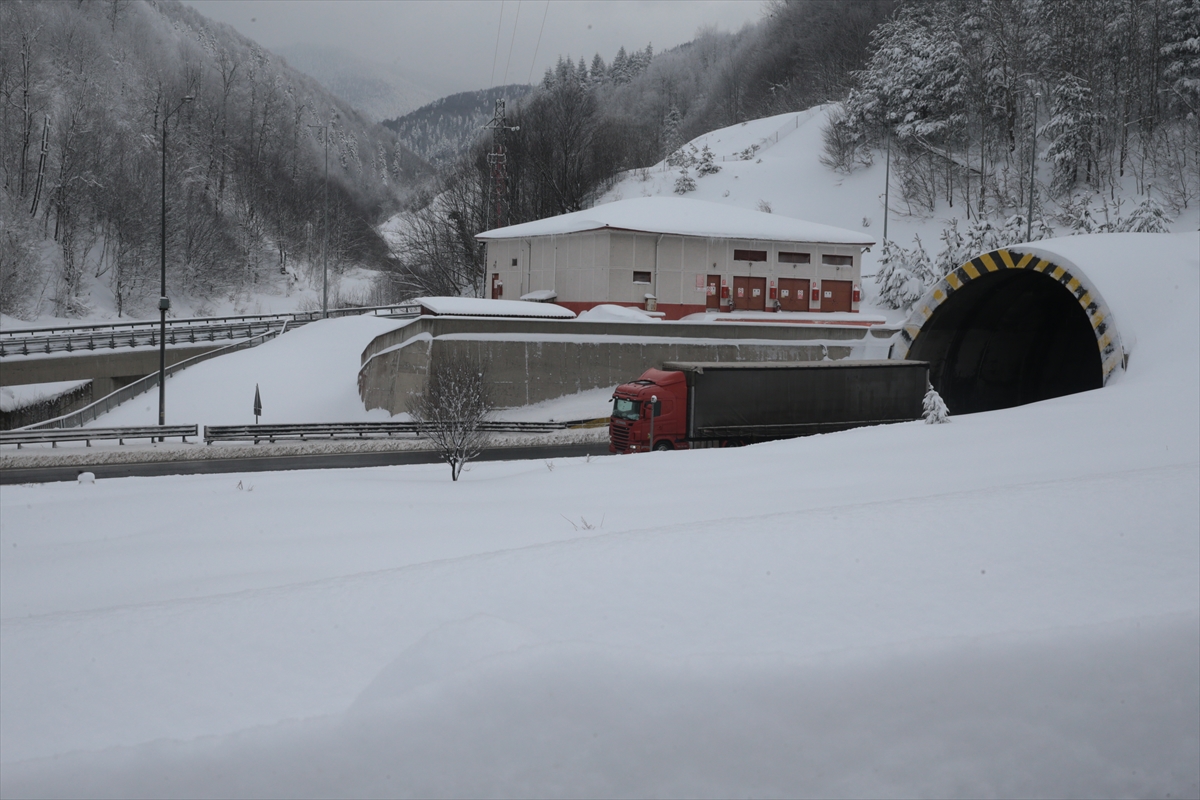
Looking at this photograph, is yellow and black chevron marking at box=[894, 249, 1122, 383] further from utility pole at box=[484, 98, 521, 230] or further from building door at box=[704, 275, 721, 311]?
utility pole at box=[484, 98, 521, 230]

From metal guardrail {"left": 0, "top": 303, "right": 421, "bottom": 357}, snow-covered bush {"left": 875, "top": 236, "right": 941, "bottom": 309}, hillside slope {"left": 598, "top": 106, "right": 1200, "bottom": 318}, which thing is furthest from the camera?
hillside slope {"left": 598, "top": 106, "right": 1200, "bottom": 318}

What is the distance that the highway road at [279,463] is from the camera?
1001 inches

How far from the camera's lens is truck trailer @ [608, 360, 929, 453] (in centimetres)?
2414

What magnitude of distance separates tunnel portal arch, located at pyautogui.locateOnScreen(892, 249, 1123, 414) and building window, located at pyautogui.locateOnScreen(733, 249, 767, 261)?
23.8 metres

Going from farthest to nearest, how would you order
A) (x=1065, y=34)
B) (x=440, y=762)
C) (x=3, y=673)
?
(x=1065, y=34) → (x=3, y=673) → (x=440, y=762)

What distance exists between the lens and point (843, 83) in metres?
101

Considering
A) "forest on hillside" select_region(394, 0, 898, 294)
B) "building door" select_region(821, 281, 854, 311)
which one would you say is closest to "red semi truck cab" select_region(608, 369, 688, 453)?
"building door" select_region(821, 281, 854, 311)

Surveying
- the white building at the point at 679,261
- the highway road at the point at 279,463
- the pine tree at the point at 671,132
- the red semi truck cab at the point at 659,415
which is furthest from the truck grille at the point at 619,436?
the pine tree at the point at 671,132

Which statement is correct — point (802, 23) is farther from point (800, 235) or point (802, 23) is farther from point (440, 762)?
point (440, 762)

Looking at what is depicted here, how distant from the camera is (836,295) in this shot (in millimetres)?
49469

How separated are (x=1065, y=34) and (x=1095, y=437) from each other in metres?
68.9

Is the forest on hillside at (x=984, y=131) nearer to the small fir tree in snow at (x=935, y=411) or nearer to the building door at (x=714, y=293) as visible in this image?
the building door at (x=714, y=293)

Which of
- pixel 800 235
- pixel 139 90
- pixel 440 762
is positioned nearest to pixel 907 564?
pixel 440 762

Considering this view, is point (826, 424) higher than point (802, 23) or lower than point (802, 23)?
lower
